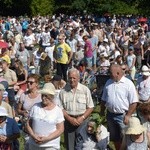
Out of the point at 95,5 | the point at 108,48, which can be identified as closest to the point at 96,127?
the point at 108,48

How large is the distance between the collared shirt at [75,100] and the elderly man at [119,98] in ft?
1.79

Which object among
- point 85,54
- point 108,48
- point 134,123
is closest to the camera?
point 134,123

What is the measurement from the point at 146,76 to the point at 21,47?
665 cm

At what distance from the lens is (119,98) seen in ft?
28.8

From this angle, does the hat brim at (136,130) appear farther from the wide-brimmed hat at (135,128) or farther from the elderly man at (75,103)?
the elderly man at (75,103)

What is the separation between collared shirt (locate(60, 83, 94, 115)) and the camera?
8.35 m

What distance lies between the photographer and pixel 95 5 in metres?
58.6

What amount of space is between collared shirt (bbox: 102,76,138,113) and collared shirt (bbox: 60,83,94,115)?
1.75ft

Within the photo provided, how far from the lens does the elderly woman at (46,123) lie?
24.6 ft

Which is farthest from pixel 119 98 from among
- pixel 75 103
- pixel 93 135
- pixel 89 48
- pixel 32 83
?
pixel 89 48

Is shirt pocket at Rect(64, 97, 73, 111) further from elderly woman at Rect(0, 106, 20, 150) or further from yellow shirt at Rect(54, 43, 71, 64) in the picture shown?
yellow shirt at Rect(54, 43, 71, 64)

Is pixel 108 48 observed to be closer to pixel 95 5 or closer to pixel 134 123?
pixel 134 123

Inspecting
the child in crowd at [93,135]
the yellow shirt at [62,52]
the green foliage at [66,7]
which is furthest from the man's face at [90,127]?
the green foliage at [66,7]

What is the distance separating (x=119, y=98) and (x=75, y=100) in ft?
2.62
